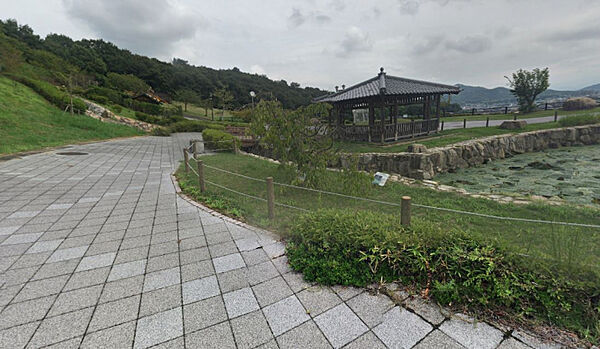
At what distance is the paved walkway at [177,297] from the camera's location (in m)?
1.62

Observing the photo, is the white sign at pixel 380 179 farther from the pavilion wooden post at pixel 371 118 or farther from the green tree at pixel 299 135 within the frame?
the pavilion wooden post at pixel 371 118

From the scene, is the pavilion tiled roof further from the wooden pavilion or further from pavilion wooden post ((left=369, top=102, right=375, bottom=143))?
pavilion wooden post ((left=369, top=102, right=375, bottom=143))

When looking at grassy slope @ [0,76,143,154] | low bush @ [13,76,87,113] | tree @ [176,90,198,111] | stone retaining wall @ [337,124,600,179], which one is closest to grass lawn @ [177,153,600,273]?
stone retaining wall @ [337,124,600,179]

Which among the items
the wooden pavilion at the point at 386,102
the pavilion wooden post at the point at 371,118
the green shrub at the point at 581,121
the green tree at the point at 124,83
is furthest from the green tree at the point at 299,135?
the green tree at the point at 124,83

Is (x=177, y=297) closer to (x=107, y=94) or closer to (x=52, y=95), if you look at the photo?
(x=52, y=95)

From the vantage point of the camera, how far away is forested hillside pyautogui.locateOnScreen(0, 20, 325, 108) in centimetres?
2280

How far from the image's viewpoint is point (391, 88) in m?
10.9

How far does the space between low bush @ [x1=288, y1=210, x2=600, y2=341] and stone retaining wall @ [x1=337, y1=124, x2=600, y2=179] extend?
3821mm

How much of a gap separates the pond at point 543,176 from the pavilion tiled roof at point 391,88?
4.40 m

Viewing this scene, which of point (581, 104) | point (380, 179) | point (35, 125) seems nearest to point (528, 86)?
point (581, 104)

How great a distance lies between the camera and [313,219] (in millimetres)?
2826

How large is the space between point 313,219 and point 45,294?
8.22 feet

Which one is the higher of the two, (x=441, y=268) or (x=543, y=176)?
(x=441, y=268)

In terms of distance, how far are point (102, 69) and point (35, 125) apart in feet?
109
